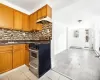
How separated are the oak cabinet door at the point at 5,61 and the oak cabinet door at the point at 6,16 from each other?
0.95 metres

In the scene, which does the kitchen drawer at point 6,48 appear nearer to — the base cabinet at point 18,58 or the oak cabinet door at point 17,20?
the base cabinet at point 18,58

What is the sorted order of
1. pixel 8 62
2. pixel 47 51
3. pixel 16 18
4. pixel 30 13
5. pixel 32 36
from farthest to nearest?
pixel 32 36, pixel 30 13, pixel 16 18, pixel 47 51, pixel 8 62

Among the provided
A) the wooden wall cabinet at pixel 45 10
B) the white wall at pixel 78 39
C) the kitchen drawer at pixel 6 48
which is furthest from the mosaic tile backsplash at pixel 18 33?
the white wall at pixel 78 39

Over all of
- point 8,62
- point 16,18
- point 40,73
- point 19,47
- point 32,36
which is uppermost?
point 16,18

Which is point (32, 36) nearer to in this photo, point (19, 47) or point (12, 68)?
point (19, 47)

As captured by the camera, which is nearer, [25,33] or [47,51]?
[47,51]

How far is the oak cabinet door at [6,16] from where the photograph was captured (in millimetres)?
2252

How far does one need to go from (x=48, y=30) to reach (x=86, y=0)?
68.1 inches

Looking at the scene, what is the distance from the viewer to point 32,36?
3.60 m

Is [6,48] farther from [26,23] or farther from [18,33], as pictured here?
[26,23]

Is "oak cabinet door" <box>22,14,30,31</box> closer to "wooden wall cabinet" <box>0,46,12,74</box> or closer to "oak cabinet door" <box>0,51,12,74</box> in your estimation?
"wooden wall cabinet" <box>0,46,12,74</box>

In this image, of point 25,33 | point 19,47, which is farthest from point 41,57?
point 25,33

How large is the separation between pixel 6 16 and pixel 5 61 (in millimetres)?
1516

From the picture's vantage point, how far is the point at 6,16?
7.73ft
